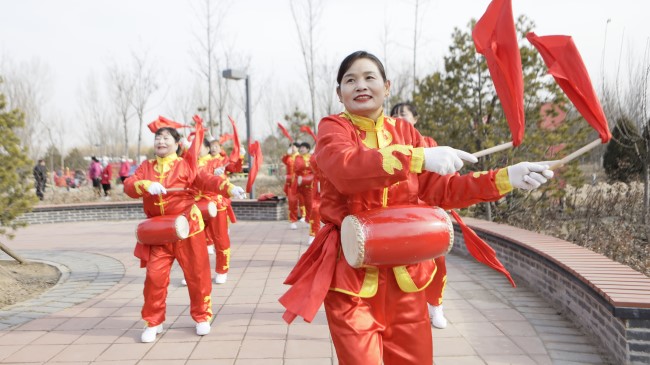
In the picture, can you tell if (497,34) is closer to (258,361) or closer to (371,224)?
(371,224)

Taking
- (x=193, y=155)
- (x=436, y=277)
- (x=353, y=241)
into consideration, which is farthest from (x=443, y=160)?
(x=193, y=155)

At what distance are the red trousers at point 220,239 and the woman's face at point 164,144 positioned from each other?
7.10 feet

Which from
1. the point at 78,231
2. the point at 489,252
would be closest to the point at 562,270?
the point at 489,252

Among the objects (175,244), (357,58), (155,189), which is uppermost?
(357,58)

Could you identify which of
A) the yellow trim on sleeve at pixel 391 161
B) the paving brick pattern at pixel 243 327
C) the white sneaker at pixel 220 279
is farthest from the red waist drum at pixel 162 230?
the yellow trim on sleeve at pixel 391 161

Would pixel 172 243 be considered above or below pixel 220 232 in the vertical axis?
above

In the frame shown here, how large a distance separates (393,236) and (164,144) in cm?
271

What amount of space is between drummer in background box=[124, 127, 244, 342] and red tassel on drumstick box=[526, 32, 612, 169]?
8.46 ft

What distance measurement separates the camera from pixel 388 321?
7.16ft

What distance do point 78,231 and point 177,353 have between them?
334 inches

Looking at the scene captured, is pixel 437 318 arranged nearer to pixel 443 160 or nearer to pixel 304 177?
pixel 443 160

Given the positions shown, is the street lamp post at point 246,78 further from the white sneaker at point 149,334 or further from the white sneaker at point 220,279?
the white sneaker at point 149,334

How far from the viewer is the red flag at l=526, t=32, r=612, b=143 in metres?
2.01

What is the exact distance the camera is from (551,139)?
8.33 metres
